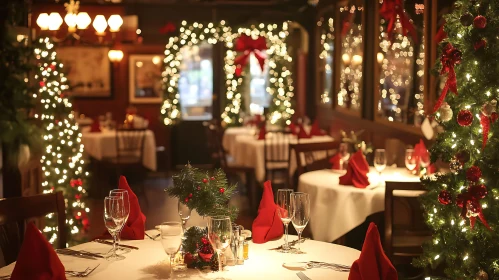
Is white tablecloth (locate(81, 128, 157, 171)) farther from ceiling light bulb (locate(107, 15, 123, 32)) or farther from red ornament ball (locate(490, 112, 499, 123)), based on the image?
red ornament ball (locate(490, 112, 499, 123))

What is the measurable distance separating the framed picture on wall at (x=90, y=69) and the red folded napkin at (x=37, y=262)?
10289mm

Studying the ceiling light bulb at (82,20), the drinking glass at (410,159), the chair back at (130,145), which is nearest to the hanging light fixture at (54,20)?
the ceiling light bulb at (82,20)

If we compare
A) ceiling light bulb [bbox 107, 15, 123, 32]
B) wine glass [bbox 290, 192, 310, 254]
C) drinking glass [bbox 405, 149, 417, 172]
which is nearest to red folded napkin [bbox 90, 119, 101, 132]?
ceiling light bulb [bbox 107, 15, 123, 32]

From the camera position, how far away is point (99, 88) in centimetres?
1249

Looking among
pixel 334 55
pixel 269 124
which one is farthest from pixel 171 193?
pixel 269 124

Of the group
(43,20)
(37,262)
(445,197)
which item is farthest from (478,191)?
(43,20)

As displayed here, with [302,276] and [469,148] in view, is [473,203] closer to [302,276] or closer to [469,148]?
[469,148]

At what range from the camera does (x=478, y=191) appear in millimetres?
3330

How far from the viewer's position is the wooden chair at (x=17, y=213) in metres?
3.16

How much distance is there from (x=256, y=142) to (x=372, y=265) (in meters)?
5.92

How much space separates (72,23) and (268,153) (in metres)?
2.65

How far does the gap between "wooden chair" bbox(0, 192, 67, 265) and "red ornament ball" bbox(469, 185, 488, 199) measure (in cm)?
194

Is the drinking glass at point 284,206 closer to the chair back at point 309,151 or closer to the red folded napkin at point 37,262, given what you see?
the red folded napkin at point 37,262

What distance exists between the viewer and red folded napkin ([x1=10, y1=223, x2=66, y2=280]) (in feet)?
7.70
